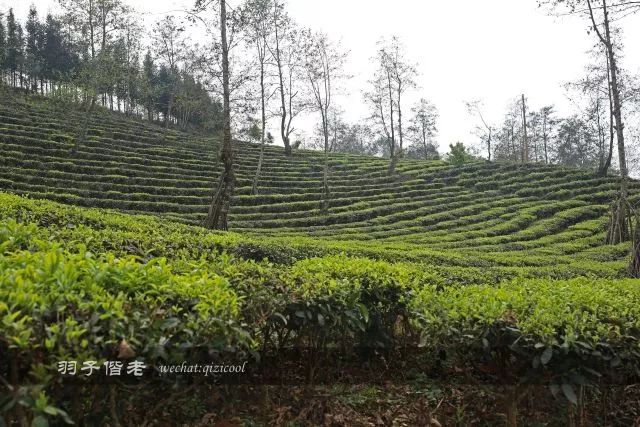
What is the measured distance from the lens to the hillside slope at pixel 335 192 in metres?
18.0

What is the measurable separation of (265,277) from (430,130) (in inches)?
2329

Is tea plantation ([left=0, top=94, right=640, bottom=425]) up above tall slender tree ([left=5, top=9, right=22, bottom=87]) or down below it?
below

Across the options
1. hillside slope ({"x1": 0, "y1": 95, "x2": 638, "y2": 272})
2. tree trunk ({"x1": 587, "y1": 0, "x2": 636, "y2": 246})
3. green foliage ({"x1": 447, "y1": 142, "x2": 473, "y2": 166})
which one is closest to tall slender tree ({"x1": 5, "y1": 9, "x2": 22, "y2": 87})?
hillside slope ({"x1": 0, "y1": 95, "x2": 638, "y2": 272})

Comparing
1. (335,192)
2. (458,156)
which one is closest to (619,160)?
(335,192)

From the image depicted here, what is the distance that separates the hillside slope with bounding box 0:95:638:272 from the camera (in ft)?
59.2

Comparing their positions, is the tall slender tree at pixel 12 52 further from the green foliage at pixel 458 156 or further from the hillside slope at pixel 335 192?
the green foliage at pixel 458 156

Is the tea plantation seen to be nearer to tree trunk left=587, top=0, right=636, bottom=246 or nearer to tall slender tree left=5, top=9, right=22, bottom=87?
tree trunk left=587, top=0, right=636, bottom=246

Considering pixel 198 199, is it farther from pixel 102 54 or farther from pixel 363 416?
pixel 363 416

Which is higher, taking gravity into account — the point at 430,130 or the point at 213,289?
the point at 430,130

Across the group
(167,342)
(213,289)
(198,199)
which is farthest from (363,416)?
(198,199)

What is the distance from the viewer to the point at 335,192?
26.9m

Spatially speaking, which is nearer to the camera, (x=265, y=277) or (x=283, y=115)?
(x=265, y=277)

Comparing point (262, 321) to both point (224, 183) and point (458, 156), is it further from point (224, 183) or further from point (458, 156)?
point (458, 156)

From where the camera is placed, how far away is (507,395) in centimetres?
A: 266
